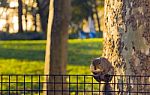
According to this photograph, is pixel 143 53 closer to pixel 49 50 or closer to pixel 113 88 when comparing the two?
pixel 113 88

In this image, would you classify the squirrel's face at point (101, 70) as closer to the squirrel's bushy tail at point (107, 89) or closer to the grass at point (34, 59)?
the squirrel's bushy tail at point (107, 89)

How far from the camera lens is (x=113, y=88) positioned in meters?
6.48

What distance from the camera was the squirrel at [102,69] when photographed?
592cm

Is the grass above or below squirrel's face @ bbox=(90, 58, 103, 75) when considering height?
below

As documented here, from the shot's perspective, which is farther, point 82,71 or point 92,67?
point 82,71

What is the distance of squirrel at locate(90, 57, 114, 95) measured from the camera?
233 inches

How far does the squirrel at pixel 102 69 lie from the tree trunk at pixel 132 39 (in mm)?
299

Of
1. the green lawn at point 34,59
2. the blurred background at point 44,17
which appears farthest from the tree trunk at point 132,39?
the green lawn at point 34,59

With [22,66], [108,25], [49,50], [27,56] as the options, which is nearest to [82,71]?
[22,66]

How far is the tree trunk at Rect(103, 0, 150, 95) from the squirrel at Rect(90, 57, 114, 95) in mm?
299

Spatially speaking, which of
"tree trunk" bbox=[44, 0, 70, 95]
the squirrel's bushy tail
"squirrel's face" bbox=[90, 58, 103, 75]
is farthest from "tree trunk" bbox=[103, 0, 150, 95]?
"tree trunk" bbox=[44, 0, 70, 95]

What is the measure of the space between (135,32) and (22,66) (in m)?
9.65

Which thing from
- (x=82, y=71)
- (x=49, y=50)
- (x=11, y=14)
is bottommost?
(x=82, y=71)

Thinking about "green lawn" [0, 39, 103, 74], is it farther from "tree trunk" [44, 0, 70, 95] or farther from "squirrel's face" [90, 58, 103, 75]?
"squirrel's face" [90, 58, 103, 75]
